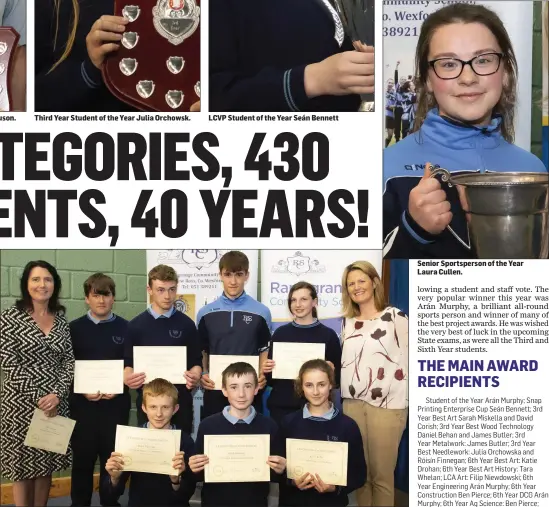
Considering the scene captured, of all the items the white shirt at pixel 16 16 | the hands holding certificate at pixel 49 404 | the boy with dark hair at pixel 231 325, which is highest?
the white shirt at pixel 16 16

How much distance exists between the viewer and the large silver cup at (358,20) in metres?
3.42

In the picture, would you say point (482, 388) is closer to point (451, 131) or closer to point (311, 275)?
point (311, 275)

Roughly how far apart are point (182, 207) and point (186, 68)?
41 centimetres

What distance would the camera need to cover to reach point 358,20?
135 inches

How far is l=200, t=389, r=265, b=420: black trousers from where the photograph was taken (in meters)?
3.43

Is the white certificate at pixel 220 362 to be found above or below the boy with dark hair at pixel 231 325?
below

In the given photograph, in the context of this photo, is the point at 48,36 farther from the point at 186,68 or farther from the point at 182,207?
the point at 182,207

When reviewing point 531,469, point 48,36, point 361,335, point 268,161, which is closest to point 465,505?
point 531,469

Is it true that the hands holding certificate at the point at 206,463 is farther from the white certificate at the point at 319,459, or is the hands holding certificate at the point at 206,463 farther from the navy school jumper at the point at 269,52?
the navy school jumper at the point at 269,52

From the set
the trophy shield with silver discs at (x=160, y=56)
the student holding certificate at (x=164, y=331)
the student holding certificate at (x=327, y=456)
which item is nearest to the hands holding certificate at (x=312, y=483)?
the student holding certificate at (x=327, y=456)

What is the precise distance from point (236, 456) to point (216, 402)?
0.17 meters

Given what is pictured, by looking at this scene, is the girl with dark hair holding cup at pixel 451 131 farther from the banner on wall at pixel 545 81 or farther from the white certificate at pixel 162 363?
the white certificate at pixel 162 363

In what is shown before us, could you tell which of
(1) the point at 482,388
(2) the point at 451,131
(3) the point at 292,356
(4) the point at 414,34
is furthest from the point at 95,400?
(4) the point at 414,34

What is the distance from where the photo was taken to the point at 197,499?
3.42 m
